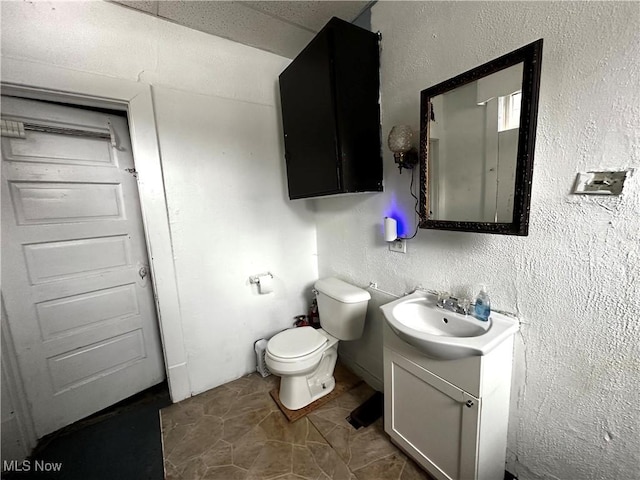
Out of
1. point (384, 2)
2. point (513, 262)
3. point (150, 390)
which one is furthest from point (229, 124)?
point (150, 390)

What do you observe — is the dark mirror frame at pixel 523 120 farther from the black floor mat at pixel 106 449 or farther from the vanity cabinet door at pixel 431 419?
the black floor mat at pixel 106 449

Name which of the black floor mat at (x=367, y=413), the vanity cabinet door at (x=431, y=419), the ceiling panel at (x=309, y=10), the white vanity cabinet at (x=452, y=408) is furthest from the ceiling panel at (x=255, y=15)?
the black floor mat at (x=367, y=413)

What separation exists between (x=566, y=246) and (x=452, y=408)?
2.48 feet

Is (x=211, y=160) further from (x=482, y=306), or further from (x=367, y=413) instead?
(x=367, y=413)

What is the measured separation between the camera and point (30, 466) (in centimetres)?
133

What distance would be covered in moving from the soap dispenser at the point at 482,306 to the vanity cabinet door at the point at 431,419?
1.02 feet

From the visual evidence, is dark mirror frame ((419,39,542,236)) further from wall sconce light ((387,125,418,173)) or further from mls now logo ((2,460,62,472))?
mls now logo ((2,460,62,472))

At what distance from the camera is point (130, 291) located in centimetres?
174

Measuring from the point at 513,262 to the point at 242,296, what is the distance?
167cm

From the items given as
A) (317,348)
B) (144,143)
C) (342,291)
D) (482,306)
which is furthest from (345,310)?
(144,143)

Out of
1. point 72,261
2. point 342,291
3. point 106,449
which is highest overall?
point 72,261

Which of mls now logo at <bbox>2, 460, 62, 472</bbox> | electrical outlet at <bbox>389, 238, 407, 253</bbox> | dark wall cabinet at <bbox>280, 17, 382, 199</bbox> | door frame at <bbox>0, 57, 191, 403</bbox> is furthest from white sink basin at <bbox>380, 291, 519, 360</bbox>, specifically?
mls now logo at <bbox>2, 460, 62, 472</bbox>

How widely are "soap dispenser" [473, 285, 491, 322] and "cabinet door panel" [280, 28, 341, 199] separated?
838 mm

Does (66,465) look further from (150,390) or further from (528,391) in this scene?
(528,391)
